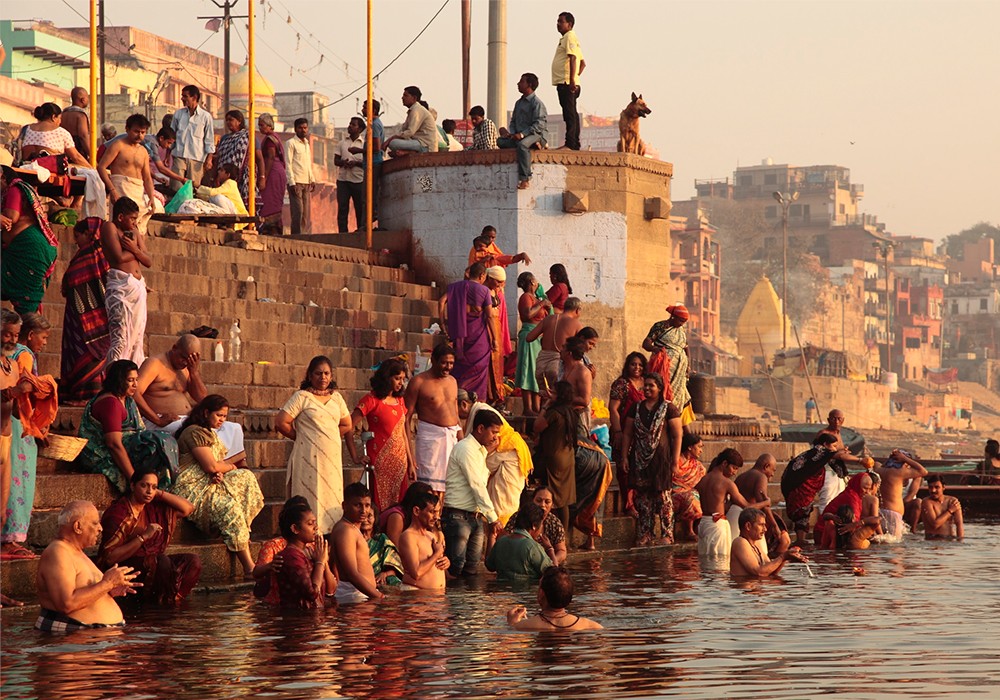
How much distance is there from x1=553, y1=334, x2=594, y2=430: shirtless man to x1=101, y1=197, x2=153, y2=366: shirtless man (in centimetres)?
341

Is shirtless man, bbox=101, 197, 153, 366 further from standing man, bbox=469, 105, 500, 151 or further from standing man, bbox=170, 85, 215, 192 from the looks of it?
standing man, bbox=469, 105, 500, 151

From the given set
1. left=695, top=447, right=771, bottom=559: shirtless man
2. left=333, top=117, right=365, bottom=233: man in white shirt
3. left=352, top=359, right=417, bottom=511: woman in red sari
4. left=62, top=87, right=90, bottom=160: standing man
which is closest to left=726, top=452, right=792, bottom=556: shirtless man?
left=695, top=447, right=771, bottom=559: shirtless man

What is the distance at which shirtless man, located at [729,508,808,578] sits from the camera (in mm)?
10773

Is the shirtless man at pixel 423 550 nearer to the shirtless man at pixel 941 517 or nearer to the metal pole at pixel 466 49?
the shirtless man at pixel 941 517

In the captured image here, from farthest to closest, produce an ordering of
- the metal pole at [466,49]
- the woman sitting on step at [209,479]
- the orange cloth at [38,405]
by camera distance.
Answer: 1. the metal pole at [466,49]
2. the woman sitting on step at [209,479]
3. the orange cloth at [38,405]

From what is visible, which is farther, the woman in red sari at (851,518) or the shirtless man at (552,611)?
the woman in red sari at (851,518)

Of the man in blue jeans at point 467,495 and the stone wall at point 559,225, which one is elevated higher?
the stone wall at point 559,225

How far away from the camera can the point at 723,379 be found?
69.6 meters

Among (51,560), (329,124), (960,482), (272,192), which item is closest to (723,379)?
(329,124)

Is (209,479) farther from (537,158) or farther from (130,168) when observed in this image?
(537,158)

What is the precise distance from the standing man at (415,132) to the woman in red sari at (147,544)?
9.47 m

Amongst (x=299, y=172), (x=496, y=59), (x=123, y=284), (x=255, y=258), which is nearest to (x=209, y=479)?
(x=123, y=284)

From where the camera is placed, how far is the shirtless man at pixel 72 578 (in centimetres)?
725

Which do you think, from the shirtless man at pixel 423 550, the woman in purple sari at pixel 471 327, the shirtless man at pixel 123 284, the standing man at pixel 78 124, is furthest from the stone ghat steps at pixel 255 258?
the shirtless man at pixel 423 550
